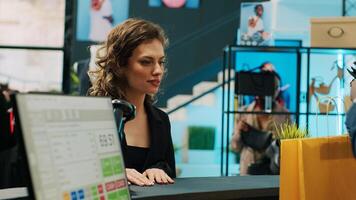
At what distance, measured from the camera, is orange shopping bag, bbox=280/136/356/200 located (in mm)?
1389

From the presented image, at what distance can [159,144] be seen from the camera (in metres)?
1.80

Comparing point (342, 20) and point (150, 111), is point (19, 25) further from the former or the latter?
point (150, 111)

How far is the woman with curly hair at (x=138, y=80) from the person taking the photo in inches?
67.9

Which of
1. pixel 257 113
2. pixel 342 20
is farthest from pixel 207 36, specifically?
pixel 342 20

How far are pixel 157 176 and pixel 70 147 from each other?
2.67ft

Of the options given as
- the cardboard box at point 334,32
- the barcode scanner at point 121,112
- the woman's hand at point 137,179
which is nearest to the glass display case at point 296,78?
the cardboard box at point 334,32

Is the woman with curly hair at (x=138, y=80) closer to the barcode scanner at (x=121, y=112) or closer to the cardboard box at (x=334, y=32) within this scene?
the barcode scanner at (x=121, y=112)

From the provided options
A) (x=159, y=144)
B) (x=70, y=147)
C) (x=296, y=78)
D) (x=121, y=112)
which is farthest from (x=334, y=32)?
(x=70, y=147)

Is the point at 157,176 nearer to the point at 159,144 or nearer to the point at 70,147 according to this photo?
the point at 159,144

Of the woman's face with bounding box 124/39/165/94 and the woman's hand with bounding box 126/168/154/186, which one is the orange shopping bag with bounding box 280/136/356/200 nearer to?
the woman's hand with bounding box 126/168/154/186

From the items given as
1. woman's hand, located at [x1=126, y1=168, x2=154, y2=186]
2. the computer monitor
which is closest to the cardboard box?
woman's hand, located at [x1=126, y1=168, x2=154, y2=186]

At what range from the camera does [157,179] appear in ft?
5.33

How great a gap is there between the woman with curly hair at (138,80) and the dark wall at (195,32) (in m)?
5.46

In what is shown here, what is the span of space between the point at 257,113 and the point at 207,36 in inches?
98.7
